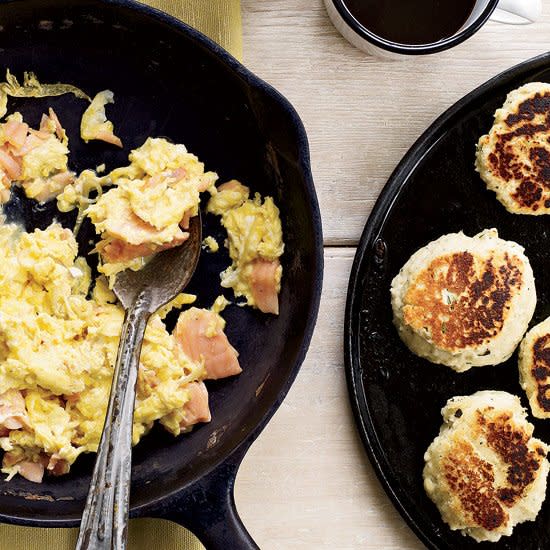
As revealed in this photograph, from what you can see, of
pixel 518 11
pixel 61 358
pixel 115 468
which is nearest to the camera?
pixel 115 468

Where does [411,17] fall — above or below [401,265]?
above

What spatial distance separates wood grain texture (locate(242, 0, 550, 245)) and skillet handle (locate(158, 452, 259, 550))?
0.52m

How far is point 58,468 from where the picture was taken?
1527mm

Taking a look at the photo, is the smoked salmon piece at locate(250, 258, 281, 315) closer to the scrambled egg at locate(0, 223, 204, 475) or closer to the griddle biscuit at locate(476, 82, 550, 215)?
the scrambled egg at locate(0, 223, 204, 475)

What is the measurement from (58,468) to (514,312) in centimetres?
88

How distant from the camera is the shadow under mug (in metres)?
1.51

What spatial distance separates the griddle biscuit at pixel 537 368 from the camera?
1627mm

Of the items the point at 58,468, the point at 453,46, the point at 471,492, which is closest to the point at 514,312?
the point at 471,492

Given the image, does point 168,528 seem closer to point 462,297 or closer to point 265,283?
point 265,283

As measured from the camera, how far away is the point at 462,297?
5.18 ft

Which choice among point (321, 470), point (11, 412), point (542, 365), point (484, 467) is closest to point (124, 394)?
point (11, 412)

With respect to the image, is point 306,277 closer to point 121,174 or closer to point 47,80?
point 121,174

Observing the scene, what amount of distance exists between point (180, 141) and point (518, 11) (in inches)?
26.5

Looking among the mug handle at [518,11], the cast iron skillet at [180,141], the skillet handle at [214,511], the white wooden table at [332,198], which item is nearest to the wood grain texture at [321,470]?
the white wooden table at [332,198]
